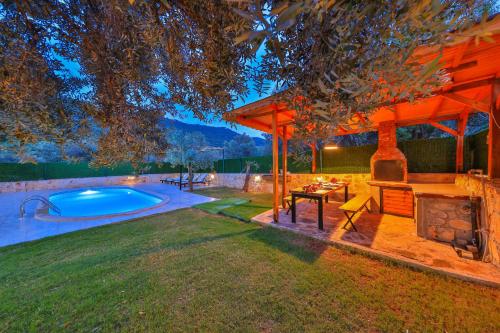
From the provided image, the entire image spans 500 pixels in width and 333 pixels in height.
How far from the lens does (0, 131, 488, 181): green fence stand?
5.18 m

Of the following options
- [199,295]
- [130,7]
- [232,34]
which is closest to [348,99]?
[232,34]

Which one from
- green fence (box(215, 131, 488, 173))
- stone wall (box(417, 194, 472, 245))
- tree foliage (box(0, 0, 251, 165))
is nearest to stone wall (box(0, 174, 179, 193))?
green fence (box(215, 131, 488, 173))

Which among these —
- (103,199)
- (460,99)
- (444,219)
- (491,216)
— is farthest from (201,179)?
(491,216)

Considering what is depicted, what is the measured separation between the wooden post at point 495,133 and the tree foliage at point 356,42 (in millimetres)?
3140

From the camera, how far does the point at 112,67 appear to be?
1.97 meters

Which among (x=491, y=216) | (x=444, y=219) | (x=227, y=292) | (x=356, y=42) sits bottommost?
(x=227, y=292)

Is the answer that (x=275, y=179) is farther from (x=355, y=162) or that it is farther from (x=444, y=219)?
(x=355, y=162)

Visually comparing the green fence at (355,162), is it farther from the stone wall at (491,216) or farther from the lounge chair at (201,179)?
the stone wall at (491,216)

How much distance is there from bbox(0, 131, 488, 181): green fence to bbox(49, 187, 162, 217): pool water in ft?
7.86

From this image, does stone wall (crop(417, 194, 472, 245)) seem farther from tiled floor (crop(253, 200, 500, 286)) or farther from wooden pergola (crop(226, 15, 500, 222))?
wooden pergola (crop(226, 15, 500, 222))

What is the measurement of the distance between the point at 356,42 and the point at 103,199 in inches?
564

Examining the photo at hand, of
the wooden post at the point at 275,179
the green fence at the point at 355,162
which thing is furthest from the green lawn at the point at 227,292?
the green fence at the point at 355,162

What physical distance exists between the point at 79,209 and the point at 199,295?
1037 cm

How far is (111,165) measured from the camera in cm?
250
